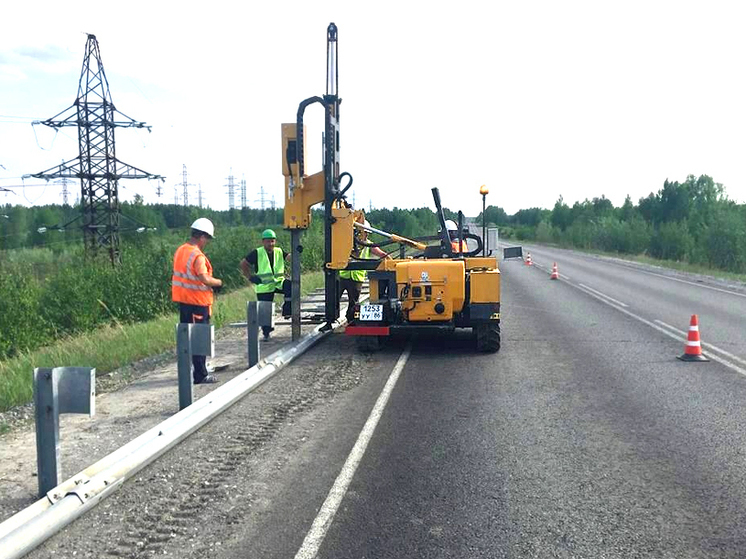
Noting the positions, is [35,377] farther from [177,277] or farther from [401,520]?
[177,277]

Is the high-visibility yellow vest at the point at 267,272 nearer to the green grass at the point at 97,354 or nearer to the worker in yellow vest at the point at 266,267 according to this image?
the worker in yellow vest at the point at 266,267

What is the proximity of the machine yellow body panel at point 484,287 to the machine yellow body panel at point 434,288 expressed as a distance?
159mm

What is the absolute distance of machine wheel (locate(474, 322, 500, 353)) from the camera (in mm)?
11383

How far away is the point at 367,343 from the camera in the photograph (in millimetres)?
11508

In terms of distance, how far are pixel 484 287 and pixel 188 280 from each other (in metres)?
4.46

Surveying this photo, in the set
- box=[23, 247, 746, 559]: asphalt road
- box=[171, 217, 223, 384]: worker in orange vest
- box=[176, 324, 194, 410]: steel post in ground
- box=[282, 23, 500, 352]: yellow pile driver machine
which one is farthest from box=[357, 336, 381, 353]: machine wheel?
box=[176, 324, 194, 410]: steel post in ground

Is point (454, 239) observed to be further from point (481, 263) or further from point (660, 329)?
point (660, 329)

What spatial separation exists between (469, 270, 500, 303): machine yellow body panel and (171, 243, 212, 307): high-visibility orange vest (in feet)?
13.3

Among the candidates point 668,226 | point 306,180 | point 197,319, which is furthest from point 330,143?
point 668,226

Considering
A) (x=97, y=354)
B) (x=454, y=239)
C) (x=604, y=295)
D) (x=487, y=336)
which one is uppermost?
(x=454, y=239)

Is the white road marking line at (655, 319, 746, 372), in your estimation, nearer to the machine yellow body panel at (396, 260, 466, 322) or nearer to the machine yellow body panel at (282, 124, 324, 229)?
the machine yellow body panel at (396, 260, 466, 322)

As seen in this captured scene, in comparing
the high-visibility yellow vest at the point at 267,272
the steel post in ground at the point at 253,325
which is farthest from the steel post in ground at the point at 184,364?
the high-visibility yellow vest at the point at 267,272

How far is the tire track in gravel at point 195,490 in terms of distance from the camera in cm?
452

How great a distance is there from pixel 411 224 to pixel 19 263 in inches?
1927
